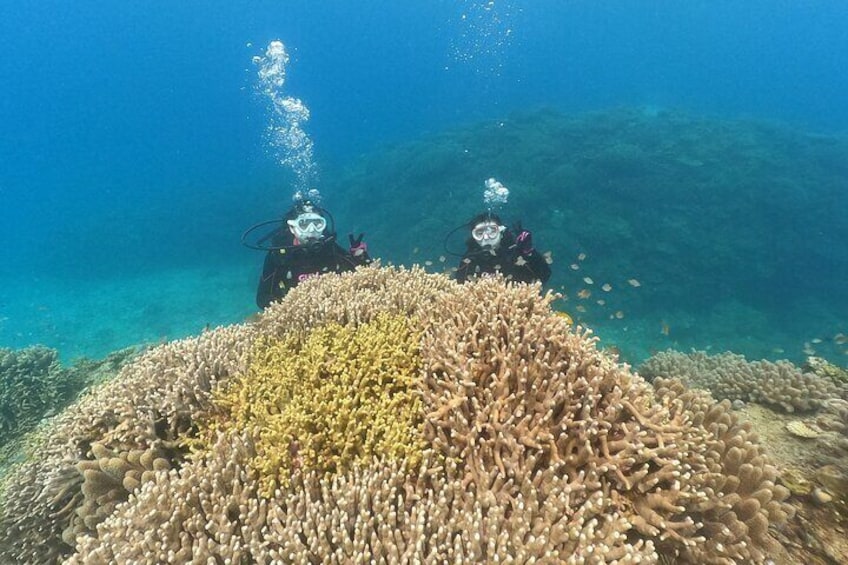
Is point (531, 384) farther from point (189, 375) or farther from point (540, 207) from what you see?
point (540, 207)

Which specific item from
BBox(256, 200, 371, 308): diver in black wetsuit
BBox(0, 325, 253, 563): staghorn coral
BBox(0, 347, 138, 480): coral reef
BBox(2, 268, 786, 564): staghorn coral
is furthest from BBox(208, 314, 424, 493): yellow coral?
BBox(0, 347, 138, 480): coral reef

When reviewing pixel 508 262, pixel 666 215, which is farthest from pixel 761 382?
pixel 666 215

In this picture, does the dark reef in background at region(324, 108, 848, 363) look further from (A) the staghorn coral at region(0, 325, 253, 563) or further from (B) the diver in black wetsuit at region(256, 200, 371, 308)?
(A) the staghorn coral at region(0, 325, 253, 563)

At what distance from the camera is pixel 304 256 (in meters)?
10.6

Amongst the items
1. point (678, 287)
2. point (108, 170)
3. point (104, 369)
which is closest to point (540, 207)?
point (678, 287)

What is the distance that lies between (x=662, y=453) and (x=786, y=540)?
1.53 m

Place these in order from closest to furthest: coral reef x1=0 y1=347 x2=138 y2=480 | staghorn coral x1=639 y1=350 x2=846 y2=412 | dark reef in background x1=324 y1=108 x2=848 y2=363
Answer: staghorn coral x1=639 y1=350 x2=846 y2=412 < coral reef x1=0 y1=347 x2=138 y2=480 < dark reef in background x1=324 y1=108 x2=848 y2=363

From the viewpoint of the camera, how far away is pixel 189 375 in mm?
4117

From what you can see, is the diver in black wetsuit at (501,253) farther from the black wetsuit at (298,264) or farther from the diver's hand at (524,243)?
the black wetsuit at (298,264)

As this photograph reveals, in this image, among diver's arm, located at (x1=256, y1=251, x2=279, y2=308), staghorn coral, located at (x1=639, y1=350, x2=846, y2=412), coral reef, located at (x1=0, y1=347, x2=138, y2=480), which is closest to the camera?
staghorn coral, located at (x1=639, y1=350, x2=846, y2=412)

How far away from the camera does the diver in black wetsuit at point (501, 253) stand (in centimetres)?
998

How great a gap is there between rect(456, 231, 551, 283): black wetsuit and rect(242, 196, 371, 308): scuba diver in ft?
8.36

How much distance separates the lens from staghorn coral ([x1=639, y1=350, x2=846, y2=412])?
535 cm

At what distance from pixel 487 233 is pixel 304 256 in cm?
448
